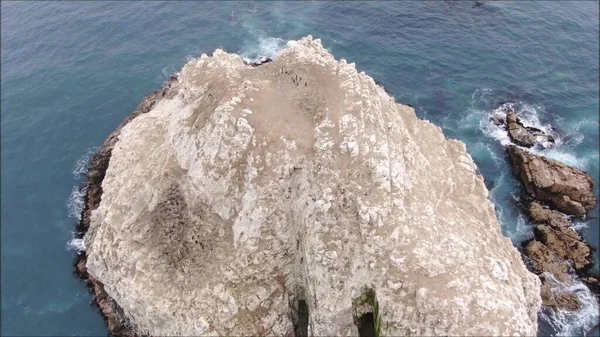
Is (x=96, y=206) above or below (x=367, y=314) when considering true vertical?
below

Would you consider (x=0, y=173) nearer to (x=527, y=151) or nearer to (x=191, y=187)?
(x=191, y=187)

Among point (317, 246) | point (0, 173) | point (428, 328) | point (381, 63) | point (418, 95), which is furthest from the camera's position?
point (381, 63)

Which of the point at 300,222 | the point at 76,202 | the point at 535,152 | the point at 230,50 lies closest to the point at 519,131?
the point at 535,152

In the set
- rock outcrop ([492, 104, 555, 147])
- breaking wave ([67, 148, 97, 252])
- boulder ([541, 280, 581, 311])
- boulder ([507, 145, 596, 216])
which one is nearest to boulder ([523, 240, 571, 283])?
boulder ([541, 280, 581, 311])

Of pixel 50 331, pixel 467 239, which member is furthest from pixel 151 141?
pixel 467 239

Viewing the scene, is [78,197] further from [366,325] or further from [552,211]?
[552,211]

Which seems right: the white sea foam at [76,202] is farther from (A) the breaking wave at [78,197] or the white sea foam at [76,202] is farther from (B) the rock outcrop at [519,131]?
(B) the rock outcrop at [519,131]

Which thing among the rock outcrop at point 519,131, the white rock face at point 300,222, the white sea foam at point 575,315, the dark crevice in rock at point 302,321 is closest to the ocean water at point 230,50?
the white sea foam at point 575,315

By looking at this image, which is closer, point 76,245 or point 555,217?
point 76,245
